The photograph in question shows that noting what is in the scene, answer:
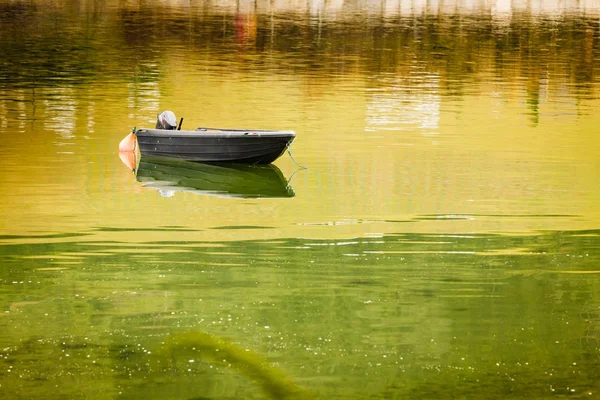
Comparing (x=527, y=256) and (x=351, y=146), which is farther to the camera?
(x=351, y=146)

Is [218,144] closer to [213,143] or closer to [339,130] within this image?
[213,143]

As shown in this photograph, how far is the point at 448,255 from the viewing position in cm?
2045

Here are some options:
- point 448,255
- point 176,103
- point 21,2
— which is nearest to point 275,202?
point 448,255

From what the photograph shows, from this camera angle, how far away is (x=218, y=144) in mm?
29453

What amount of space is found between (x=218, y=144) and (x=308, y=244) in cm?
851

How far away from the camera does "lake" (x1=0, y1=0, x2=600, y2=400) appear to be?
14922mm

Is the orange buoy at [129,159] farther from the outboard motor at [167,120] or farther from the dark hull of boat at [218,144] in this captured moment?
the outboard motor at [167,120]

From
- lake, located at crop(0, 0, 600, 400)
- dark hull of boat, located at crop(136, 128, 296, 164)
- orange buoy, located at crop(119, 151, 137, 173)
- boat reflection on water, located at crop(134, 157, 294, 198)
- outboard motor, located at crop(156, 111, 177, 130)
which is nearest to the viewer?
lake, located at crop(0, 0, 600, 400)

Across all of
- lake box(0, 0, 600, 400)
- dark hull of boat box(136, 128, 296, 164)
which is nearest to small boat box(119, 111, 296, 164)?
dark hull of boat box(136, 128, 296, 164)

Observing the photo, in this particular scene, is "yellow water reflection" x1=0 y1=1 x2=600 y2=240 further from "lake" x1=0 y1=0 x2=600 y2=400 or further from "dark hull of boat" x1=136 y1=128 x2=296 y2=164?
"dark hull of boat" x1=136 y1=128 x2=296 y2=164

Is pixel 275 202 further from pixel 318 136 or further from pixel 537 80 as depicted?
pixel 537 80

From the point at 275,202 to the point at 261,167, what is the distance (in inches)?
167

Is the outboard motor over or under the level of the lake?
over

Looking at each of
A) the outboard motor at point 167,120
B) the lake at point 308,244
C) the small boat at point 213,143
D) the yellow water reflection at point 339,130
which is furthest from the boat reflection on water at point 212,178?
the outboard motor at point 167,120
